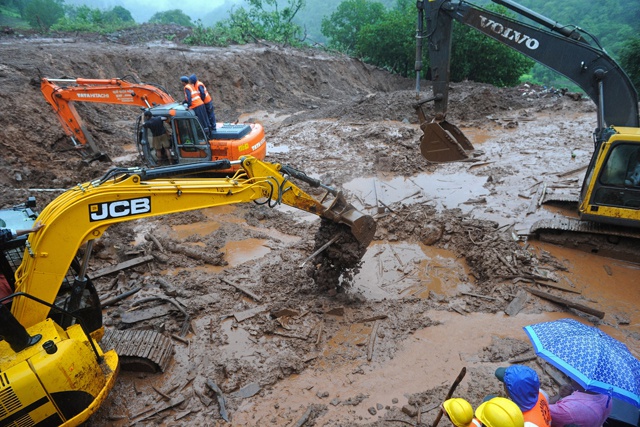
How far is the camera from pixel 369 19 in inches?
1492

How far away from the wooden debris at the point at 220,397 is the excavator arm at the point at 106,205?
2.20 meters

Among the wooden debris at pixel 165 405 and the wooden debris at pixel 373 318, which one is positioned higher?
the wooden debris at pixel 373 318

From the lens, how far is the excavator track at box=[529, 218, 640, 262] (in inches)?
295

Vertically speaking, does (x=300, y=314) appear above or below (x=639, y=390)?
below

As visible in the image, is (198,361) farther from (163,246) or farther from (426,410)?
(163,246)

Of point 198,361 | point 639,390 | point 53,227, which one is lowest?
point 198,361

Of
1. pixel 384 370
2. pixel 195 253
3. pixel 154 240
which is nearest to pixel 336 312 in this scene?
pixel 384 370

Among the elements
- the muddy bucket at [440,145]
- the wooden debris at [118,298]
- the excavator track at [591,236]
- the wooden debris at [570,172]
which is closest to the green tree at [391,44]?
the wooden debris at [570,172]

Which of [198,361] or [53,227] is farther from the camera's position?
[198,361]

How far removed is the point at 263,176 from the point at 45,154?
36.1 feet

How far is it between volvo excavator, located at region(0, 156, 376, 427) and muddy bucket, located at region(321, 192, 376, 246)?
176 centimetres

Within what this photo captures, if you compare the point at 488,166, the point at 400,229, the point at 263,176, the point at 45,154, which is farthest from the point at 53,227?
the point at 488,166

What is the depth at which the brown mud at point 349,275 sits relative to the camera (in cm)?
517

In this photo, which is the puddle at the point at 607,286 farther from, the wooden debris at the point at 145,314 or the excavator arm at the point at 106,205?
the wooden debris at the point at 145,314
